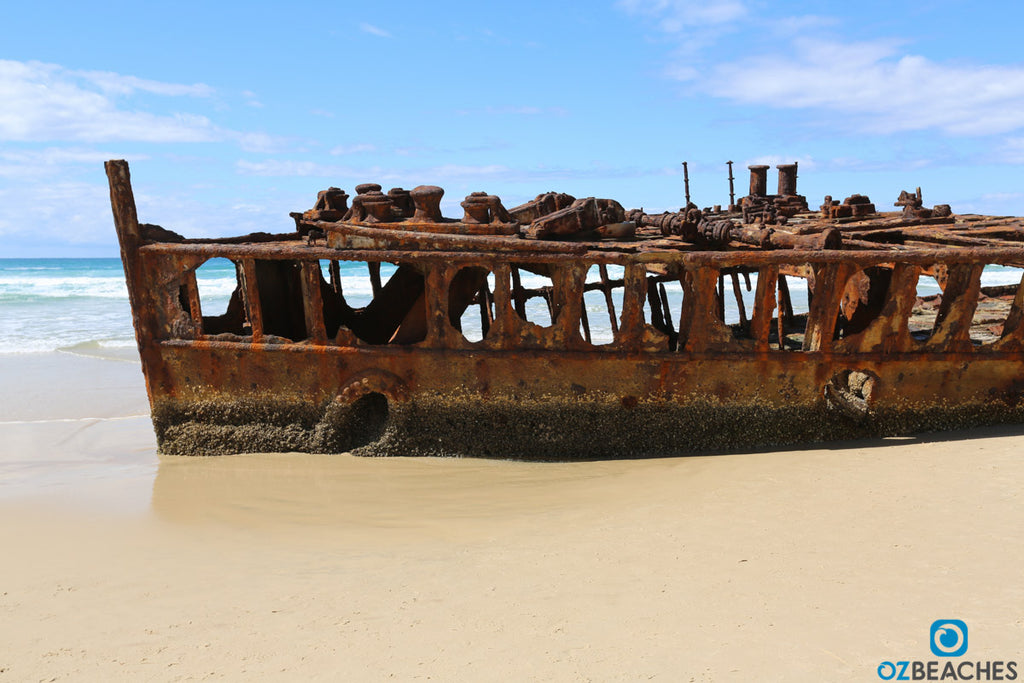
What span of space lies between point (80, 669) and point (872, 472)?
4.17 meters

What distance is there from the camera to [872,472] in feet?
15.7

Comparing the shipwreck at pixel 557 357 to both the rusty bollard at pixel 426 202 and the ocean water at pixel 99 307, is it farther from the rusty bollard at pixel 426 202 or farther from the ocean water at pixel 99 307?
the ocean water at pixel 99 307

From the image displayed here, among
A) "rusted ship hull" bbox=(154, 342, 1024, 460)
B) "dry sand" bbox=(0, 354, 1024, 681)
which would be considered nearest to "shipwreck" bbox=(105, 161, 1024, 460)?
"rusted ship hull" bbox=(154, 342, 1024, 460)

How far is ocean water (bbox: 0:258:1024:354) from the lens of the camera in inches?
683

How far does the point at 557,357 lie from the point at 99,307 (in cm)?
2455

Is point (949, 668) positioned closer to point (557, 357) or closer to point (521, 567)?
point (521, 567)

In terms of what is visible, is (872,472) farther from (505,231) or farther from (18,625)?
(18,625)

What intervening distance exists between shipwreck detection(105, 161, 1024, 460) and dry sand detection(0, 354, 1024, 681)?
237 millimetres

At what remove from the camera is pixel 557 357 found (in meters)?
5.49

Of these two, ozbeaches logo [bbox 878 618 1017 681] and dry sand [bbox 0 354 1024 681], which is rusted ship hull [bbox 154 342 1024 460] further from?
ozbeaches logo [bbox 878 618 1017 681]

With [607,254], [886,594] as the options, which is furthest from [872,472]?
[607,254]

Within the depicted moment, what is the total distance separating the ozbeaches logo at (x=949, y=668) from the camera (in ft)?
8.78

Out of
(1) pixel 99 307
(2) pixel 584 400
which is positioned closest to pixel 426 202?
(2) pixel 584 400

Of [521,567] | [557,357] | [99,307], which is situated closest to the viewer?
[521,567]
